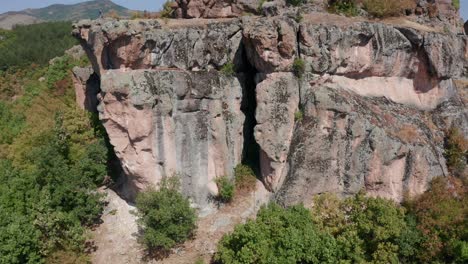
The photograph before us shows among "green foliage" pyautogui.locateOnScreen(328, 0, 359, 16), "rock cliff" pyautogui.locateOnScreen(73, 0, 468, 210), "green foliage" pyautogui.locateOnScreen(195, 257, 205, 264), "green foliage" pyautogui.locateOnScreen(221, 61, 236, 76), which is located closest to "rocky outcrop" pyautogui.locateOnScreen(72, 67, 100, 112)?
"rock cliff" pyautogui.locateOnScreen(73, 0, 468, 210)

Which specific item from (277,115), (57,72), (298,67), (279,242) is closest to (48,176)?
(277,115)

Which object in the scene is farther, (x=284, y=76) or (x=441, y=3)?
(x=441, y=3)

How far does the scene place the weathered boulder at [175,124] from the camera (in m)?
21.8

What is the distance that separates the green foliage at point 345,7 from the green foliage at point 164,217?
1642cm

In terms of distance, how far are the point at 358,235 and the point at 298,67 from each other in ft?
31.6

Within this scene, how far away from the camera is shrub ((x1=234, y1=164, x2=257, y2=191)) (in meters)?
24.6

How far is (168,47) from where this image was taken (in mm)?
22938

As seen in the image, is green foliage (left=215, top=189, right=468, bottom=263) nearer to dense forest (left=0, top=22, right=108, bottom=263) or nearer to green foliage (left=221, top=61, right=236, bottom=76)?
green foliage (left=221, top=61, right=236, bottom=76)

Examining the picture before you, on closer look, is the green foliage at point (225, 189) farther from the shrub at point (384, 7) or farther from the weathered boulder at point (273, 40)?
the shrub at point (384, 7)

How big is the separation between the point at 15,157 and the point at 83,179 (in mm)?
7977

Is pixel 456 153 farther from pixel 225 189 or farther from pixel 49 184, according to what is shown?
pixel 49 184

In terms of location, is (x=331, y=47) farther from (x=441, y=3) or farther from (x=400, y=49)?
(x=441, y=3)

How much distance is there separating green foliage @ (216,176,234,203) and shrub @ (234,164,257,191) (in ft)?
2.29

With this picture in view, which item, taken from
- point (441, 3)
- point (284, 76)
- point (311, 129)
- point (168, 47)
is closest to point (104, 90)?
point (168, 47)
